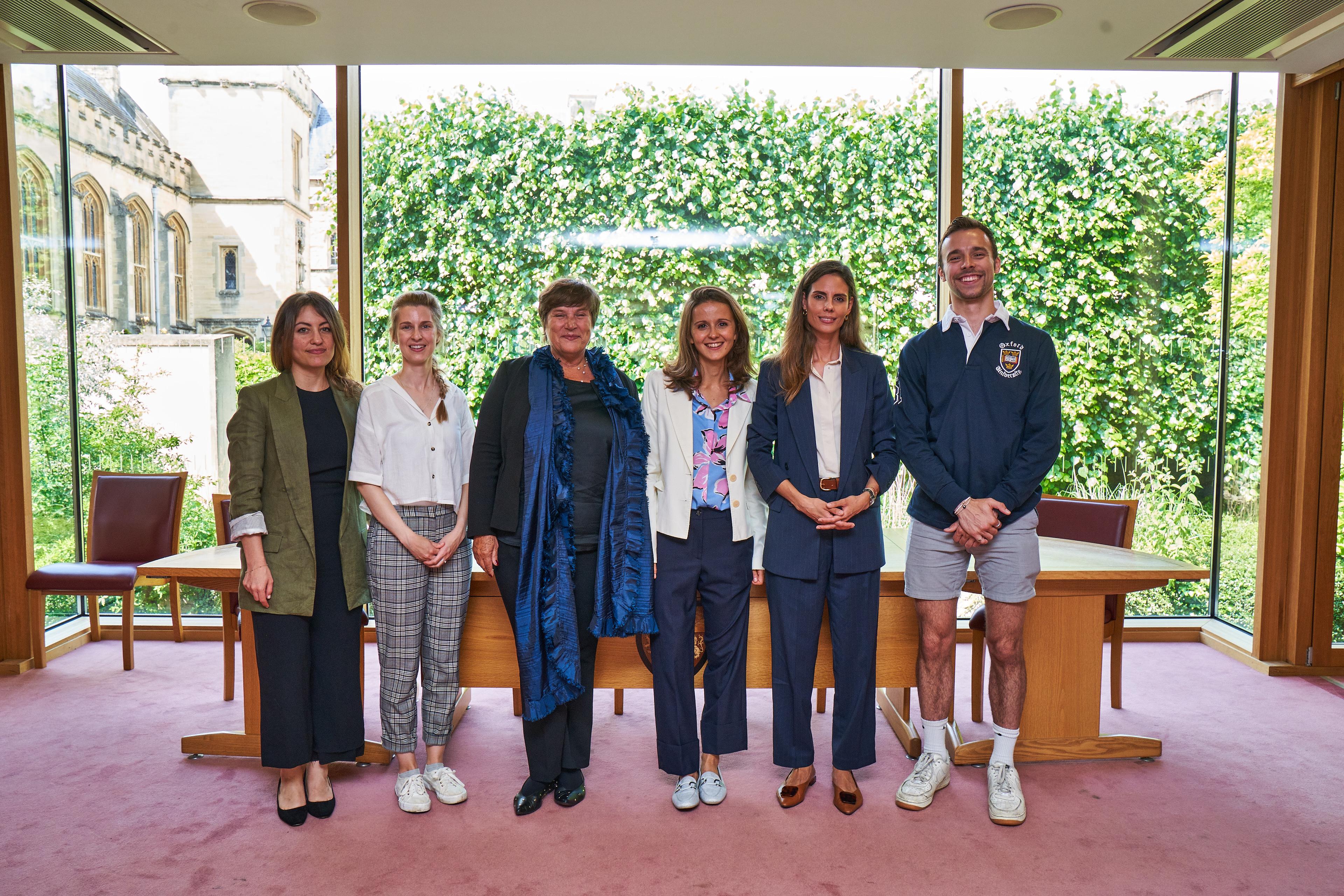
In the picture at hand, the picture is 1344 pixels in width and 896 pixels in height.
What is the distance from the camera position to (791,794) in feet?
9.24

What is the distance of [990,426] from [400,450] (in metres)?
1.82

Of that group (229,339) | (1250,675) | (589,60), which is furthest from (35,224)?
(1250,675)

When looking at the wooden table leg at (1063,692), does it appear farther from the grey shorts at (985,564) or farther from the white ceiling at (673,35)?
the white ceiling at (673,35)

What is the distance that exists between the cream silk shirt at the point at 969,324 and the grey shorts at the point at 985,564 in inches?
22.4

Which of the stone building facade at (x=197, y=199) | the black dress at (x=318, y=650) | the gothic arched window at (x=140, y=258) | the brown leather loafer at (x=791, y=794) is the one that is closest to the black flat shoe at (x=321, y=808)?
the black dress at (x=318, y=650)

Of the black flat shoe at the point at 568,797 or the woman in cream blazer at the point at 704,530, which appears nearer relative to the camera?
the woman in cream blazer at the point at 704,530

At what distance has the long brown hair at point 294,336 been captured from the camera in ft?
8.84

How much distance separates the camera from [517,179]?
4.56 m

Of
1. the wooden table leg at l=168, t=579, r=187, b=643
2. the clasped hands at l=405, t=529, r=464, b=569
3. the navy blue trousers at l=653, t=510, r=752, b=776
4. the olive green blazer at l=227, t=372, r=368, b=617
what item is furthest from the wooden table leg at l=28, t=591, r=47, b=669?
the navy blue trousers at l=653, t=510, r=752, b=776

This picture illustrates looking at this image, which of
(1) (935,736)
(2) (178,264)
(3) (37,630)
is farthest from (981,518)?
(3) (37,630)

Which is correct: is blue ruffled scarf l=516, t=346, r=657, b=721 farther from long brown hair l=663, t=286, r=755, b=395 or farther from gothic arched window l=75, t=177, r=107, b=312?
gothic arched window l=75, t=177, r=107, b=312

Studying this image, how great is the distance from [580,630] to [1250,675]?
3342 mm

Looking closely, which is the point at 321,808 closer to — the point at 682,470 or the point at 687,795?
the point at 687,795

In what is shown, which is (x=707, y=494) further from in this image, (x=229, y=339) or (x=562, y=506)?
(x=229, y=339)
